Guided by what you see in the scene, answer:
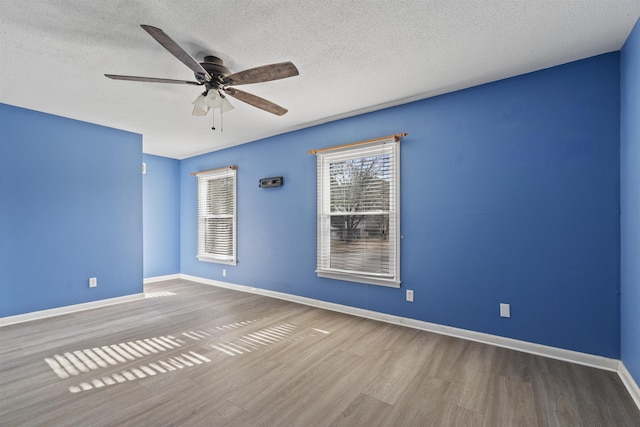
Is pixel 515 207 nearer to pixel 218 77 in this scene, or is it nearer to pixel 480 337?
pixel 480 337

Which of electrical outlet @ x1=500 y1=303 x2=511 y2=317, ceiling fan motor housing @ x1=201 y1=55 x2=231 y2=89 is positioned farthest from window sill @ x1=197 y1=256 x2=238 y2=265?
electrical outlet @ x1=500 y1=303 x2=511 y2=317

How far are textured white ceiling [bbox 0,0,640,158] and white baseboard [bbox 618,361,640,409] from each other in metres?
2.48

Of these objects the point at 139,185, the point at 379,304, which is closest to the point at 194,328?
the point at 379,304

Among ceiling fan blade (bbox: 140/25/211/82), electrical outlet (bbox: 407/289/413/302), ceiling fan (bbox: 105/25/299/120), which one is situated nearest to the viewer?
ceiling fan blade (bbox: 140/25/211/82)

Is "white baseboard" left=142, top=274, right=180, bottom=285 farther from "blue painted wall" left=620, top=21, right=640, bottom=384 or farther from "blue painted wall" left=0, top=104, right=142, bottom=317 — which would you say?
"blue painted wall" left=620, top=21, right=640, bottom=384

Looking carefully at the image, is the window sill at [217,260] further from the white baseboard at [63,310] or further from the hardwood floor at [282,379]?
the hardwood floor at [282,379]

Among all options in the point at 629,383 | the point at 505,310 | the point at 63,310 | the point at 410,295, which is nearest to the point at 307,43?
the point at 410,295

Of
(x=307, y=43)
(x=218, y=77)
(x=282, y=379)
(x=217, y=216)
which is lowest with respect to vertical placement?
(x=282, y=379)

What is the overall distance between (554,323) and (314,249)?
2719mm

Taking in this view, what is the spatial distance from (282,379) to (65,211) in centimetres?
371

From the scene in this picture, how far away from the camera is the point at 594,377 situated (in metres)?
2.23

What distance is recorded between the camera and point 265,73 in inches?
85.4

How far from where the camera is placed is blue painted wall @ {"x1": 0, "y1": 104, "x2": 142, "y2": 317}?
3.45m

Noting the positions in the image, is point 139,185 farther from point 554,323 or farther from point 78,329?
point 554,323
